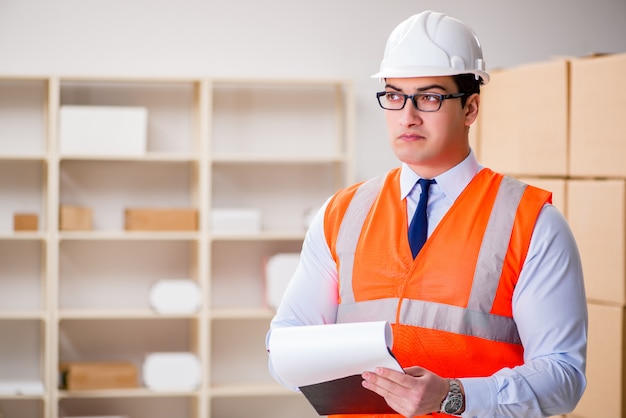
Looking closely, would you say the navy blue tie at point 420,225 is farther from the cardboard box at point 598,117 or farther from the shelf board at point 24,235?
the shelf board at point 24,235

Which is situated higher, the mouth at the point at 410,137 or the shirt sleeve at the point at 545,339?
the mouth at the point at 410,137

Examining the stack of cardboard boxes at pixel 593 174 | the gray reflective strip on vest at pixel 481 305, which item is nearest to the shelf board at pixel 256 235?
the stack of cardboard boxes at pixel 593 174

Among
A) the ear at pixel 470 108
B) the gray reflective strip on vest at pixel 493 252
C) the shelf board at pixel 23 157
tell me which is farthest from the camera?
the shelf board at pixel 23 157

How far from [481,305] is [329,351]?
30 centimetres

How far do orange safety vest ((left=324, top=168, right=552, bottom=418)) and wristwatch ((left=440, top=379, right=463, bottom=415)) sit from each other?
124 mm

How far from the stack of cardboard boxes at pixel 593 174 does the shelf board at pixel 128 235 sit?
1551 mm

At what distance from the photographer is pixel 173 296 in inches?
155

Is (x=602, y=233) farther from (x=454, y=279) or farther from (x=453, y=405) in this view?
(x=453, y=405)

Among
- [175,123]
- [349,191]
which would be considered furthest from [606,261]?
[175,123]

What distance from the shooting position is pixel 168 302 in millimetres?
3943

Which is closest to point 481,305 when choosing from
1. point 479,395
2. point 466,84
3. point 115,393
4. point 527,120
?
point 479,395

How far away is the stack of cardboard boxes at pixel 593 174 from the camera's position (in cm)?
297

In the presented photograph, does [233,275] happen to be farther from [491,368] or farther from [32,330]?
[491,368]

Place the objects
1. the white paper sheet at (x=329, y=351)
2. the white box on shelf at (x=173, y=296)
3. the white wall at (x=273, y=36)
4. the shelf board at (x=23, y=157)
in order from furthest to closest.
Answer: the white wall at (x=273, y=36)
the white box on shelf at (x=173, y=296)
the shelf board at (x=23, y=157)
the white paper sheet at (x=329, y=351)
